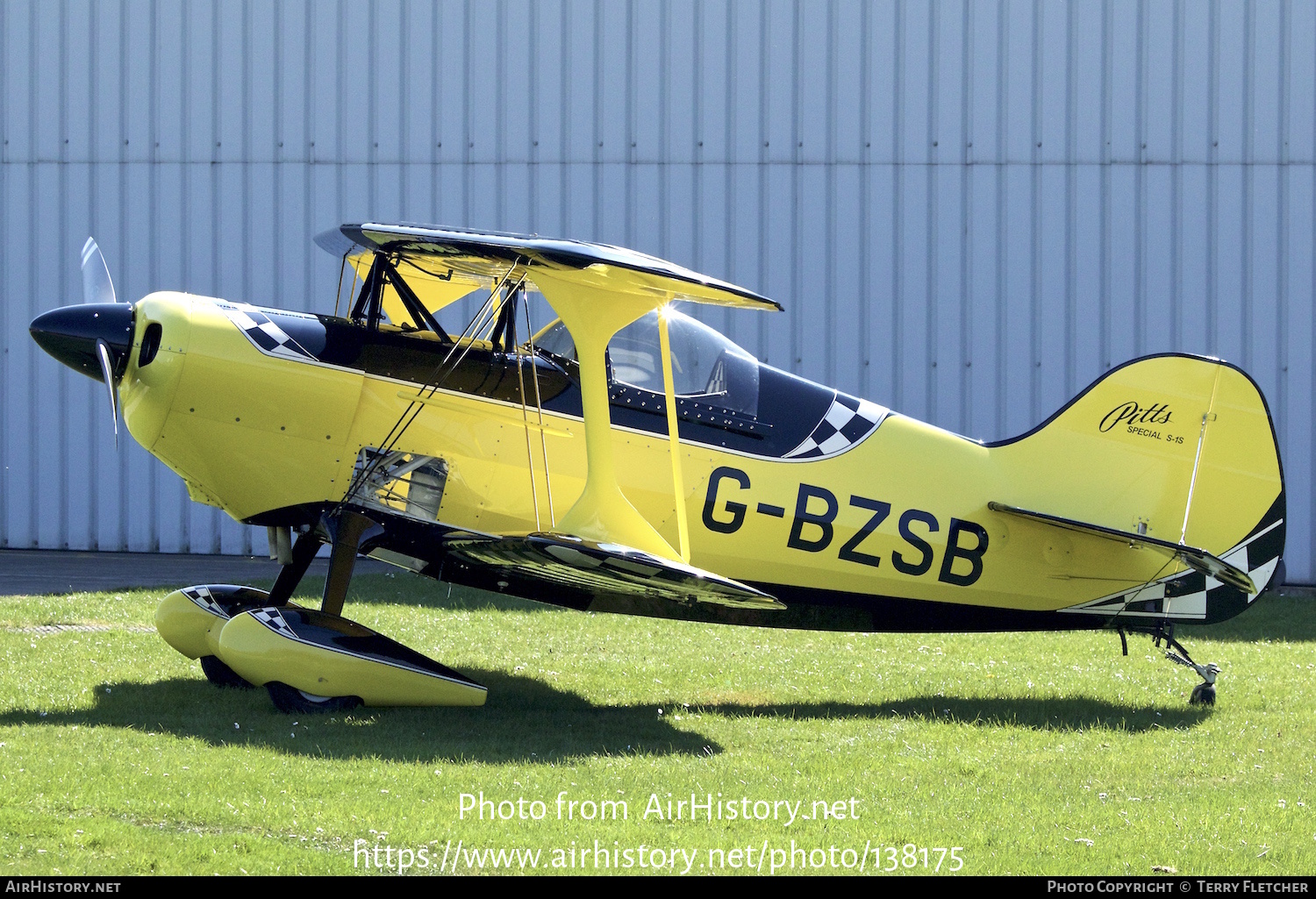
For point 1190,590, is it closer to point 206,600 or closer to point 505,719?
→ point 505,719

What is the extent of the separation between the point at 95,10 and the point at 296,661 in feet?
40.6

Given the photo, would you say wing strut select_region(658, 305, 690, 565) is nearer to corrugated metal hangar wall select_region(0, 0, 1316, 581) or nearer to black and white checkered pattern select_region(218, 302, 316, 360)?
black and white checkered pattern select_region(218, 302, 316, 360)

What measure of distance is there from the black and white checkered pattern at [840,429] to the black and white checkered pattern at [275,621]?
3.31 metres

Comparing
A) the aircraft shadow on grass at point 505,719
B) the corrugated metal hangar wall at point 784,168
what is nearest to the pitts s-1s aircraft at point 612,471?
the aircraft shadow on grass at point 505,719

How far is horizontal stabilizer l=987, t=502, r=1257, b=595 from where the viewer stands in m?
7.56

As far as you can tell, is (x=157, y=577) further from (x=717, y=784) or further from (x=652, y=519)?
(x=717, y=784)

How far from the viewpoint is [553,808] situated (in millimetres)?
5449

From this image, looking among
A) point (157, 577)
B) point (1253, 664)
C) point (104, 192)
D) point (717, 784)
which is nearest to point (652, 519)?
point (717, 784)

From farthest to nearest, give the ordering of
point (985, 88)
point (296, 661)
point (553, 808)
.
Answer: point (985, 88) → point (296, 661) → point (553, 808)

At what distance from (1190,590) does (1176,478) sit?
2.59 ft

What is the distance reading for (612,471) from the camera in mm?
7082

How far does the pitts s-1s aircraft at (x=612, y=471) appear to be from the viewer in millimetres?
7086

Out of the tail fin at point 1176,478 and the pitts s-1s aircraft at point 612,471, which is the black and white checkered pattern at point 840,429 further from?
the tail fin at point 1176,478

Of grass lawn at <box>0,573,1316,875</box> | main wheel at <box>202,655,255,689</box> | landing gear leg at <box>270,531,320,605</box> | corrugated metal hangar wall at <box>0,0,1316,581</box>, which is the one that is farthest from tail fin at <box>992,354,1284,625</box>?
corrugated metal hangar wall at <box>0,0,1316,581</box>
